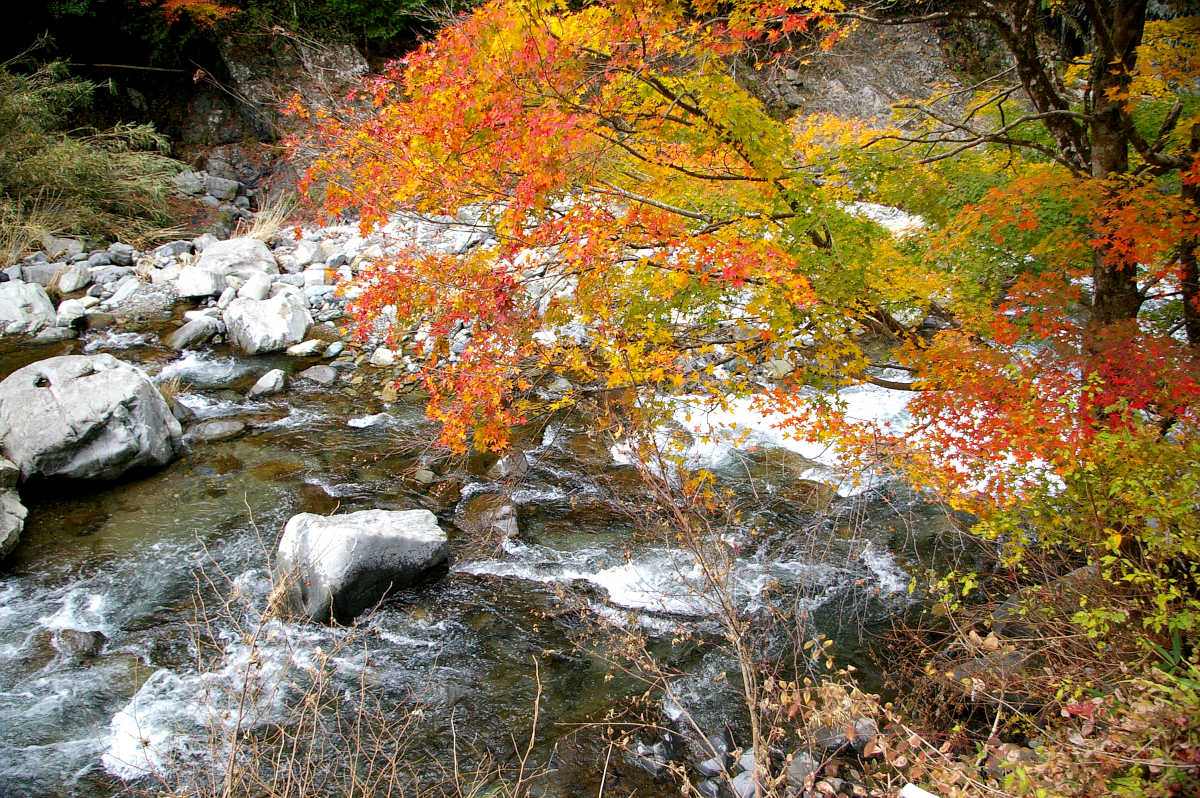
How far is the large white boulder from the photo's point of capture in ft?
29.6

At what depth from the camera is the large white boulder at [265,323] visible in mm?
9016

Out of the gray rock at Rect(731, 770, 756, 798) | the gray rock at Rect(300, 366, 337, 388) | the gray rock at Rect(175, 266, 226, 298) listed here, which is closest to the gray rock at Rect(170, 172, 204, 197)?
the gray rock at Rect(175, 266, 226, 298)

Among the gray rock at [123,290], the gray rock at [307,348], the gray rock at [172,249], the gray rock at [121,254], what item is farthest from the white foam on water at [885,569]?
the gray rock at [121,254]

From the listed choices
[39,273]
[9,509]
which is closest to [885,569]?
[9,509]

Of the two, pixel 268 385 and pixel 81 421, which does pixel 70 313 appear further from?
pixel 81 421

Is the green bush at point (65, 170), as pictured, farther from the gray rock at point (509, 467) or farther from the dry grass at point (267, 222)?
the gray rock at point (509, 467)

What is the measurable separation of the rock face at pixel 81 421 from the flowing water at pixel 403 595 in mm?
239

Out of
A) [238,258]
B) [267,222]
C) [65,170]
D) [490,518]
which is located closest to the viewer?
[490,518]

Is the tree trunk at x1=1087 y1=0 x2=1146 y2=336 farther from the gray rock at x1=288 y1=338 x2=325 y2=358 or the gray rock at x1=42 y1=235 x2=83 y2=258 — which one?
the gray rock at x1=42 y1=235 x2=83 y2=258

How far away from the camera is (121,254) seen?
1109 cm

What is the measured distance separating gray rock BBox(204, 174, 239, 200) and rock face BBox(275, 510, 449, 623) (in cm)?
1109

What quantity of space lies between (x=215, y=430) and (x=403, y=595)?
11.7 feet

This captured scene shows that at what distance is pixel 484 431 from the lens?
4660 mm

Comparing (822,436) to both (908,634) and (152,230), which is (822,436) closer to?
(908,634)
